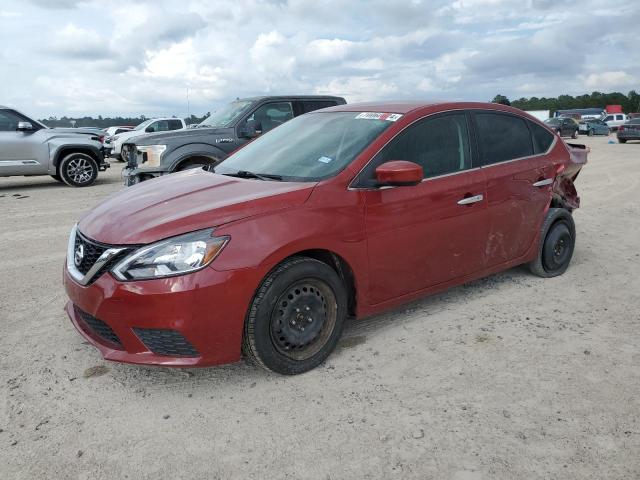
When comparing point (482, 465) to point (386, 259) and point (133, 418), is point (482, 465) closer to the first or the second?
point (386, 259)

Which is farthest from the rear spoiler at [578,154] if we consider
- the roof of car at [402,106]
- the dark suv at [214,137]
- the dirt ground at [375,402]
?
the dark suv at [214,137]

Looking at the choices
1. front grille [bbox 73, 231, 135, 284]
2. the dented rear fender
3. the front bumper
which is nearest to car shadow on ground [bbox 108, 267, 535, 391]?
the front bumper

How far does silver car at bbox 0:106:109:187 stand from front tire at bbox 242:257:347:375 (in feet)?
34.3

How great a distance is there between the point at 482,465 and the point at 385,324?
1639 mm

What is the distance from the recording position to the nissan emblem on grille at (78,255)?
10.2 ft

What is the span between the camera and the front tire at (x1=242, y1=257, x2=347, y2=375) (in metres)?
2.96

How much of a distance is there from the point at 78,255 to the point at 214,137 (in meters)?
5.51

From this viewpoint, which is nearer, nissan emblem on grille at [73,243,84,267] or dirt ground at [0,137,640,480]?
dirt ground at [0,137,640,480]

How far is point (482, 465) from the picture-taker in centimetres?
238

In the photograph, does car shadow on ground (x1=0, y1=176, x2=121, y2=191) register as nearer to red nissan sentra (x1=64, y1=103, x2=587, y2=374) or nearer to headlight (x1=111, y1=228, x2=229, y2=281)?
red nissan sentra (x1=64, y1=103, x2=587, y2=374)

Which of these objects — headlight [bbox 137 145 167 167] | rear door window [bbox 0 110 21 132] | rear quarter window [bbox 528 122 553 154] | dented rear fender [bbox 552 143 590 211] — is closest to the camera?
rear quarter window [bbox 528 122 553 154]

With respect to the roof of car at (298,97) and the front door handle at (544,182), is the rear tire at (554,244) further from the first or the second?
the roof of car at (298,97)

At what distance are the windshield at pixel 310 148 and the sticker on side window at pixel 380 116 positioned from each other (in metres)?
0.02

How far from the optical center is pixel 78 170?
12.1 m
